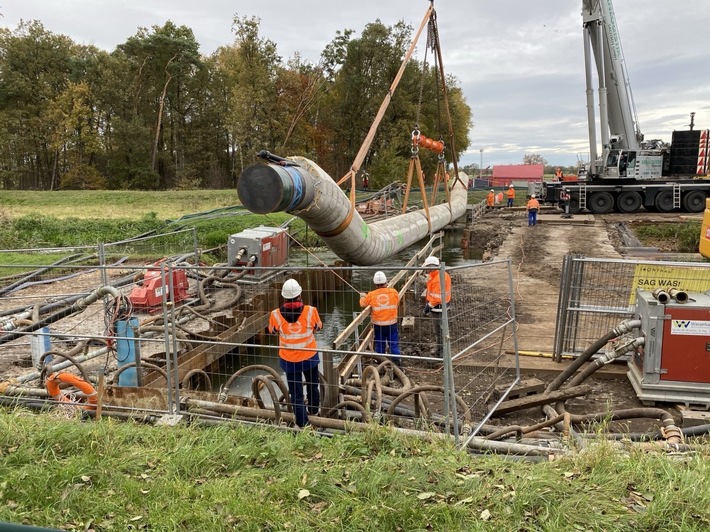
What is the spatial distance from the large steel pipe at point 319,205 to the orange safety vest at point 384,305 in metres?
1.09

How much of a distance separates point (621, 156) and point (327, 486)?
24670 millimetres

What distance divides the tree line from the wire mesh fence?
34.2 m

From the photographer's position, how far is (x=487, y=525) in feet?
10.3

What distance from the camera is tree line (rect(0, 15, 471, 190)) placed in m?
42.8

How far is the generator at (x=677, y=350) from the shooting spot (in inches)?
221

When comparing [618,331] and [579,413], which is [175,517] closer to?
[579,413]

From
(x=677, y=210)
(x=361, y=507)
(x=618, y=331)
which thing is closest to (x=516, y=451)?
(x=361, y=507)

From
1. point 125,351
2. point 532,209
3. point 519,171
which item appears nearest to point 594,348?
point 125,351

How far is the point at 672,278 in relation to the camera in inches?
247

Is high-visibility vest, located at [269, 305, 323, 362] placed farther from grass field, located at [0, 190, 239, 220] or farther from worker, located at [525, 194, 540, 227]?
worker, located at [525, 194, 540, 227]

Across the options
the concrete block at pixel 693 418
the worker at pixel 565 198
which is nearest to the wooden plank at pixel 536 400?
the concrete block at pixel 693 418

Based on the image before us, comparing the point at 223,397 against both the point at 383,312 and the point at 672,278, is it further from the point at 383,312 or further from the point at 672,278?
the point at 672,278

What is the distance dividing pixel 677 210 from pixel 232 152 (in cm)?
4045

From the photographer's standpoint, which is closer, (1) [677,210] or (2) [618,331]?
(2) [618,331]
